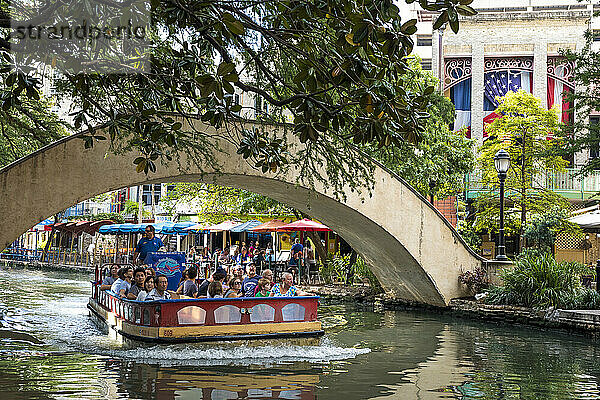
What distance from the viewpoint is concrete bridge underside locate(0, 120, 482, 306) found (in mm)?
14242

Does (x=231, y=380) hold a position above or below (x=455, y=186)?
below

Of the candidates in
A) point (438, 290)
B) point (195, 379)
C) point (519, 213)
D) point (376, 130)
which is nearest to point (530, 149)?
point (519, 213)

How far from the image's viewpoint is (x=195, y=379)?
35.6ft

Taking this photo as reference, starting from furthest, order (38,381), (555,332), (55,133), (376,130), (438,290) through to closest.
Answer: (438,290) → (555,332) → (55,133) → (38,381) → (376,130)

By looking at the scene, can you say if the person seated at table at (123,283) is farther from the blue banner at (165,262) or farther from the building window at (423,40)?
the building window at (423,40)

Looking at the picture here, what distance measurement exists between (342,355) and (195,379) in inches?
136

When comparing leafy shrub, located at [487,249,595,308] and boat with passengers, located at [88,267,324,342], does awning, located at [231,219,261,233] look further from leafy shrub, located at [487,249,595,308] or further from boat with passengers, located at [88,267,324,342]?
boat with passengers, located at [88,267,324,342]

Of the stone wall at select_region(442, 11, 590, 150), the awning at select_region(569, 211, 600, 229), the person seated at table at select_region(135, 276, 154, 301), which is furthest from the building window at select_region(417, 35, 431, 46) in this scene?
the person seated at table at select_region(135, 276, 154, 301)

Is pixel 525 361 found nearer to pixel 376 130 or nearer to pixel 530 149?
pixel 376 130

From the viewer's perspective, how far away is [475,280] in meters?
20.2

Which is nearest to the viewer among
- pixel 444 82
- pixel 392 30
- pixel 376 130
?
pixel 392 30

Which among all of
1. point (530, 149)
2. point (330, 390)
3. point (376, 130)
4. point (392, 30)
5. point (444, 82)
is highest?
point (444, 82)

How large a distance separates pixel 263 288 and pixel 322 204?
15.1 feet

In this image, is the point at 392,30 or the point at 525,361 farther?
the point at 525,361
